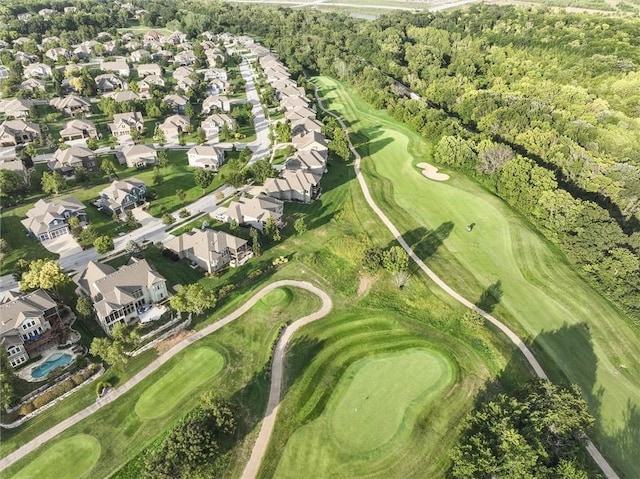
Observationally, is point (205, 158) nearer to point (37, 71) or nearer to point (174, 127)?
point (174, 127)

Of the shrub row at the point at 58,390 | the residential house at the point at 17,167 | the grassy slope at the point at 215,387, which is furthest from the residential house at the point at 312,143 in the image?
the shrub row at the point at 58,390

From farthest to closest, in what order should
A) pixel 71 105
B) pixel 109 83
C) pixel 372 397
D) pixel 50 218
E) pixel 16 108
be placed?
pixel 109 83
pixel 71 105
pixel 16 108
pixel 50 218
pixel 372 397

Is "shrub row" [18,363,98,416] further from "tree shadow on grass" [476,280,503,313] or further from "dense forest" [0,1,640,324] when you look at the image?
"dense forest" [0,1,640,324]

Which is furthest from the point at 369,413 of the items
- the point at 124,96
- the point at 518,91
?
the point at 518,91

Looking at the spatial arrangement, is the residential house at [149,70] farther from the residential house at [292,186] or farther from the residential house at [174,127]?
the residential house at [292,186]

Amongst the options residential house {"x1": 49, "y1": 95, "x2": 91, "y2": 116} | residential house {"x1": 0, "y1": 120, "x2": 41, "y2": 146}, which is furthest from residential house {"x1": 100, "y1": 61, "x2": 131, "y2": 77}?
residential house {"x1": 0, "y1": 120, "x2": 41, "y2": 146}

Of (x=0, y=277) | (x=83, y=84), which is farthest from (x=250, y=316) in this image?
(x=83, y=84)
